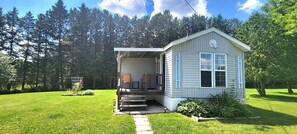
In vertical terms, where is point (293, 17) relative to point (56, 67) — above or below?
above

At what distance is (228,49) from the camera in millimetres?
9328

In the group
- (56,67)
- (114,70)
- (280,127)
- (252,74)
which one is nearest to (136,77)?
(280,127)

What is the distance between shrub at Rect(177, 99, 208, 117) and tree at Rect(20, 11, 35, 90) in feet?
88.3

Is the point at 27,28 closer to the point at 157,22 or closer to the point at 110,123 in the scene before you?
the point at 157,22

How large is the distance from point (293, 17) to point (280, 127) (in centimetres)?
676

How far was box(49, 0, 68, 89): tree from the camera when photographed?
2978 centimetres

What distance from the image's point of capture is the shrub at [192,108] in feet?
24.3

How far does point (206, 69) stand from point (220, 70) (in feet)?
2.36

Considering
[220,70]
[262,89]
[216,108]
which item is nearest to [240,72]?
[220,70]

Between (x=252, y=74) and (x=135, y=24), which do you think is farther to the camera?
(x=135, y=24)

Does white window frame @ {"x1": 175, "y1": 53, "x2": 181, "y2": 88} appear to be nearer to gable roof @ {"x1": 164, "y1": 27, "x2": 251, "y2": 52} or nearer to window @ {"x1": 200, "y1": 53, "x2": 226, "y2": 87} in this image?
gable roof @ {"x1": 164, "y1": 27, "x2": 251, "y2": 52}

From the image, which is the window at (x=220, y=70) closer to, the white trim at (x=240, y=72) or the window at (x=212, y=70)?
the window at (x=212, y=70)

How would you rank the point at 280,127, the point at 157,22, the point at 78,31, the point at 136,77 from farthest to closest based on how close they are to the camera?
1. the point at 157,22
2. the point at 78,31
3. the point at 136,77
4. the point at 280,127

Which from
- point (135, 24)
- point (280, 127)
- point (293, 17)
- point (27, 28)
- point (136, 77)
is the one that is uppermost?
point (135, 24)
